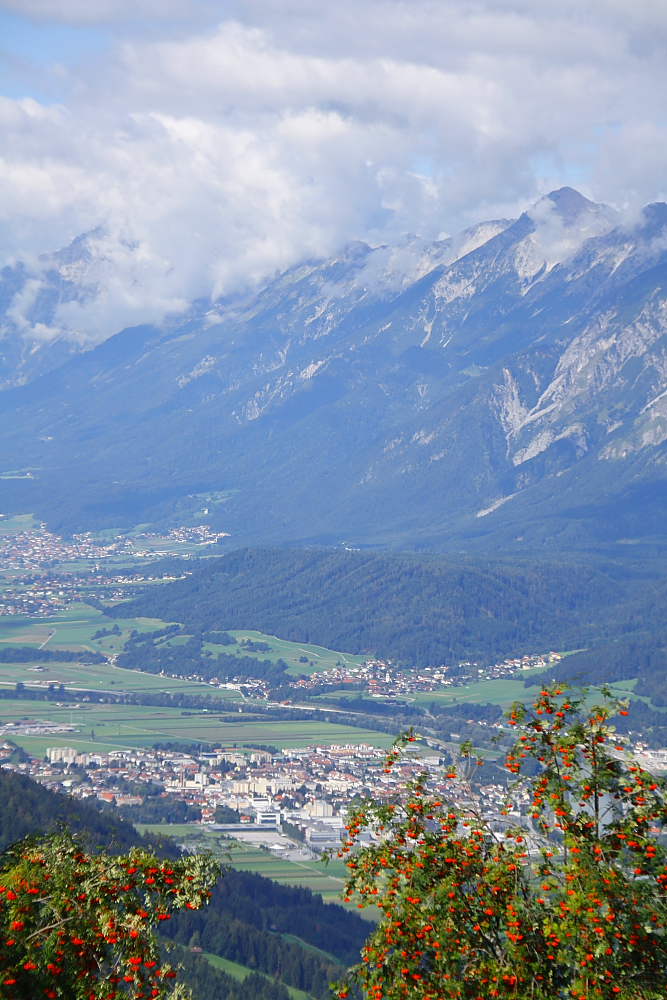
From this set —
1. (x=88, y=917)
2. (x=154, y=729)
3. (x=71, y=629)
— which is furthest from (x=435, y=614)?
(x=88, y=917)

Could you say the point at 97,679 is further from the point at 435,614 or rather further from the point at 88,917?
the point at 88,917

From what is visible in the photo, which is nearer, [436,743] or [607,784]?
[607,784]

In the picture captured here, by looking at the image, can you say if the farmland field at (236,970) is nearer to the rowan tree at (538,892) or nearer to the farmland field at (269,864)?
the farmland field at (269,864)

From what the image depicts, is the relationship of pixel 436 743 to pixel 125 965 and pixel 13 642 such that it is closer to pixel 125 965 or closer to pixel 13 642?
pixel 13 642

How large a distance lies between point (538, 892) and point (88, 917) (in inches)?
259

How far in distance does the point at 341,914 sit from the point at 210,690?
82135 millimetres

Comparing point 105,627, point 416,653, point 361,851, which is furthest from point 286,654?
point 361,851

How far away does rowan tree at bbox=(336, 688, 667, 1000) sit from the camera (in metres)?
16.5

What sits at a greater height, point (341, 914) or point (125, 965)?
point (125, 965)

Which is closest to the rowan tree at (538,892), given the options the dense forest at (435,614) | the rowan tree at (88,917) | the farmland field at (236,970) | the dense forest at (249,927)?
the rowan tree at (88,917)

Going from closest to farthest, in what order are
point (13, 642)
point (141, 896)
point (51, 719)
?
1. point (141, 896)
2. point (51, 719)
3. point (13, 642)

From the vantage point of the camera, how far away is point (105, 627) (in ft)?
614

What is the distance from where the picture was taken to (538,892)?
18375mm

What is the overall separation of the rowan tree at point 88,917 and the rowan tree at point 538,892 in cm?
276
